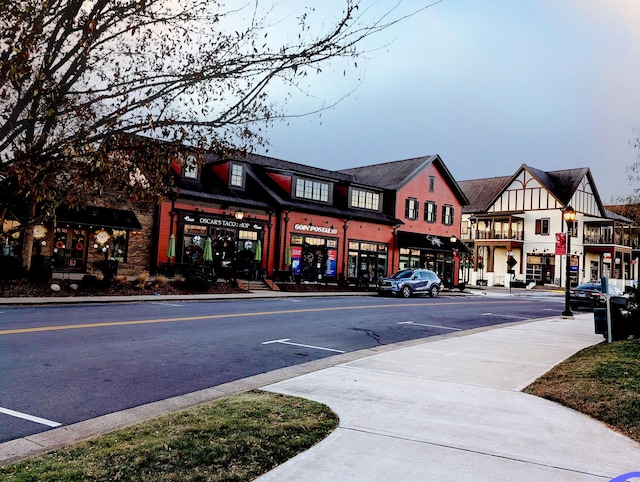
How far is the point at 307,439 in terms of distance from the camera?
5129 mm

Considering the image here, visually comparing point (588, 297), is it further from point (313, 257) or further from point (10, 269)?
point (10, 269)

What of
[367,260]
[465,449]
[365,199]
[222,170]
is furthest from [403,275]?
[465,449]

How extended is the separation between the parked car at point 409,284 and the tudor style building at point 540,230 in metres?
30.3

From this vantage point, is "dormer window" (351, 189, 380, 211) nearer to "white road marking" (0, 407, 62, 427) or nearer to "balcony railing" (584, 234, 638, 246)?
"balcony railing" (584, 234, 638, 246)

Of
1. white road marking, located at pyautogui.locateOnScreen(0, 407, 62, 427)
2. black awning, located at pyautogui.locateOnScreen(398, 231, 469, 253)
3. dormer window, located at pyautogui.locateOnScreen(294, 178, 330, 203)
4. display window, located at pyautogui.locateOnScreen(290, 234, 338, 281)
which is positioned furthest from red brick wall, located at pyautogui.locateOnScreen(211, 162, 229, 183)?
white road marking, located at pyautogui.locateOnScreen(0, 407, 62, 427)

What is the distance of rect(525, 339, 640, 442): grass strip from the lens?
6.34 m

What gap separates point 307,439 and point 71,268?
26.2m

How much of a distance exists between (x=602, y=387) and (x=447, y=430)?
128 inches

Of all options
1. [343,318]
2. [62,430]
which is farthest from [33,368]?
[343,318]

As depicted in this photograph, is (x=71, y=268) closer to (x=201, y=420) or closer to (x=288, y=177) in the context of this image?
(x=288, y=177)

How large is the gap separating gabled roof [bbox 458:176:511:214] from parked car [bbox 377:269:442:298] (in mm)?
35359

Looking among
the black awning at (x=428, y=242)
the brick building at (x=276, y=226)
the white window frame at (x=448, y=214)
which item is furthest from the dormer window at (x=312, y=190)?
the white window frame at (x=448, y=214)

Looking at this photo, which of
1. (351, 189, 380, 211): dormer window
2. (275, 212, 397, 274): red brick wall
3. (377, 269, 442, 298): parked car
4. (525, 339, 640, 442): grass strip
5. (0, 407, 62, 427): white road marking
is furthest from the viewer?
(351, 189, 380, 211): dormer window

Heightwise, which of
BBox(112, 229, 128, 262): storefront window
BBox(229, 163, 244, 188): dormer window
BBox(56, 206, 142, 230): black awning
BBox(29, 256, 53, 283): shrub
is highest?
BBox(229, 163, 244, 188): dormer window
